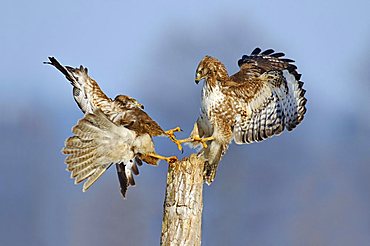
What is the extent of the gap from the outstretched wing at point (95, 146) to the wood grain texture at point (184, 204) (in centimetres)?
108

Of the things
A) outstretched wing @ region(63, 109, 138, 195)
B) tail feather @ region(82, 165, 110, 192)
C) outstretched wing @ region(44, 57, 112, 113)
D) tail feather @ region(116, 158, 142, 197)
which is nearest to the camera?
outstretched wing @ region(63, 109, 138, 195)

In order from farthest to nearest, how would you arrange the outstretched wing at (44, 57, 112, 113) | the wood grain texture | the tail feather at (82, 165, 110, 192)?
the outstretched wing at (44, 57, 112, 113)
the tail feather at (82, 165, 110, 192)
the wood grain texture

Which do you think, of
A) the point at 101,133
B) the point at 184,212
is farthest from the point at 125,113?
the point at 184,212

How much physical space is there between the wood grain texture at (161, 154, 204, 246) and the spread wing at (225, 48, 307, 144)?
6.35ft

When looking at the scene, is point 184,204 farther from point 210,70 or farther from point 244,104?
point 244,104

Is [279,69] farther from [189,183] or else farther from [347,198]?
[347,198]

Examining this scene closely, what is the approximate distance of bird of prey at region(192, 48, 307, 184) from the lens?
8.52 m

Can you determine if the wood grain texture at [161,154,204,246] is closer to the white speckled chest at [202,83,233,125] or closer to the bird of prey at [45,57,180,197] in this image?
the bird of prey at [45,57,180,197]

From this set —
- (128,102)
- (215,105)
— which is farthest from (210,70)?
(128,102)

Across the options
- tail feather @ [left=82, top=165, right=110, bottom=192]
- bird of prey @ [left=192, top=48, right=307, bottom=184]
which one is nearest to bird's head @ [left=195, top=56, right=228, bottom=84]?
bird of prey @ [left=192, top=48, right=307, bottom=184]

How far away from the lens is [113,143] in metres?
7.84

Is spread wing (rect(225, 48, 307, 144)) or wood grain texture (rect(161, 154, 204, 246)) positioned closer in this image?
wood grain texture (rect(161, 154, 204, 246))

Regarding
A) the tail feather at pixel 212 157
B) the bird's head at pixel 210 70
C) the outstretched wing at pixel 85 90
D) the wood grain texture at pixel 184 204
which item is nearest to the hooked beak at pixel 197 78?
the bird's head at pixel 210 70

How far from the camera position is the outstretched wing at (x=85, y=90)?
8469 millimetres
